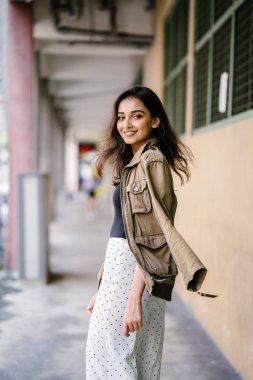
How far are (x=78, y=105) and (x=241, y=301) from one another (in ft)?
56.7

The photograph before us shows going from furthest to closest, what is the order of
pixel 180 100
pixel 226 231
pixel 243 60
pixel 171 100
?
pixel 171 100
pixel 180 100
pixel 226 231
pixel 243 60

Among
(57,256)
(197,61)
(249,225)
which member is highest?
(197,61)

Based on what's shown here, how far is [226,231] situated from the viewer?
3.97 metres

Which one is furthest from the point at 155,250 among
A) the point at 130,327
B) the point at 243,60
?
the point at 243,60

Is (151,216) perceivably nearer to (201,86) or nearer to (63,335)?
(63,335)

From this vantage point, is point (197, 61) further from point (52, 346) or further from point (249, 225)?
point (52, 346)

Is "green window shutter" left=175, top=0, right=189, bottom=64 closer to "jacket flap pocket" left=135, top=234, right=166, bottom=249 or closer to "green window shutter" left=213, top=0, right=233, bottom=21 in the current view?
"green window shutter" left=213, top=0, right=233, bottom=21

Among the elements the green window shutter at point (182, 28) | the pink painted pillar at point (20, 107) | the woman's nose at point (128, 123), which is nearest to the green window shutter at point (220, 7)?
the green window shutter at point (182, 28)

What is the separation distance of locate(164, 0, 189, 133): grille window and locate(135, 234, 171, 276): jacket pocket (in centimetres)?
427

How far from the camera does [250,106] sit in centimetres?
353

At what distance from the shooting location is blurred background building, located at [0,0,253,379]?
3.61 metres

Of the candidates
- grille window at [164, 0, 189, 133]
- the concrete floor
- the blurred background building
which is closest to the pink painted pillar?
the blurred background building

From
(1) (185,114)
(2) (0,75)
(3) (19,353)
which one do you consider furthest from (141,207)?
(2) (0,75)

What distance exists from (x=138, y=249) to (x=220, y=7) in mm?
3081
